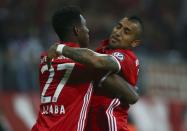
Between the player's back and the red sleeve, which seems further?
the red sleeve

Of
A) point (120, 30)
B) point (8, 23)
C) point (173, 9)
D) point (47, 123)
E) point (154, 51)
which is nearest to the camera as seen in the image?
point (47, 123)

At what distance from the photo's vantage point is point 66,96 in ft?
22.5

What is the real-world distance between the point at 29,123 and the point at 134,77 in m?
7.03

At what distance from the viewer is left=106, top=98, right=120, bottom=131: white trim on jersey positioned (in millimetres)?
7215

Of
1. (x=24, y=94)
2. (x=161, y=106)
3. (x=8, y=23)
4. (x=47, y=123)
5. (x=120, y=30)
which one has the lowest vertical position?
(x=161, y=106)

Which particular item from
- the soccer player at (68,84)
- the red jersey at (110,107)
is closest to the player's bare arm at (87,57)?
the soccer player at (68,84)

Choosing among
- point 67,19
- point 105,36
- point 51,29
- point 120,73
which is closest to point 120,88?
point 120,73

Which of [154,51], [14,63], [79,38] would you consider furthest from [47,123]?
[154,51]

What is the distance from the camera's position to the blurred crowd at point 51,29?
1363 cm

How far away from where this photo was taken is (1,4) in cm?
1523

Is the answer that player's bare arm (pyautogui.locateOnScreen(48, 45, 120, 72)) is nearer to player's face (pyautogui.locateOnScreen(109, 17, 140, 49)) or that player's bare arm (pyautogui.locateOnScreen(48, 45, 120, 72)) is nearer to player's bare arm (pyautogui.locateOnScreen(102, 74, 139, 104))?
player's bare arm (pyautogui.locateOnScreen(102, 74, 139, 104))

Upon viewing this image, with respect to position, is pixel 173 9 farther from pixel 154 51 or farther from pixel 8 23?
pixel 8 23

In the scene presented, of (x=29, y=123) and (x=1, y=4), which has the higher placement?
(x=1, y=4)

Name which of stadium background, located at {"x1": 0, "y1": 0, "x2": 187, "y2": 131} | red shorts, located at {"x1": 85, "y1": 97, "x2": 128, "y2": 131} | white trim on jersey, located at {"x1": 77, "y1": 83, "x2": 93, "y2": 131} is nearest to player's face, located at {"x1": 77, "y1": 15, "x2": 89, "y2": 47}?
white trim on jersey, located at {"x1": 77, "y1": 83, "x2": 93, "y2": 131}
